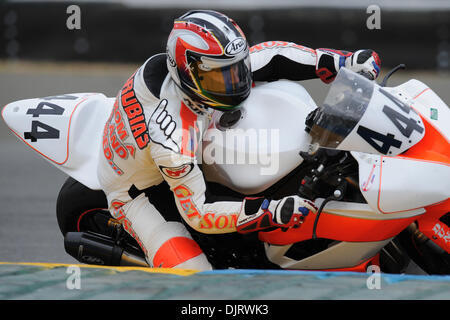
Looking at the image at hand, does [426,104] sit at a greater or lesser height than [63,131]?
greater

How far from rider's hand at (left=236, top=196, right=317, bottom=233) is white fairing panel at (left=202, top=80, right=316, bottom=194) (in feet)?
0.53

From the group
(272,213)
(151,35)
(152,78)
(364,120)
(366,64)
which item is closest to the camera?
(364,120)

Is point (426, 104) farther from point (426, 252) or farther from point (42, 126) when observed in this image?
point (42, 126)

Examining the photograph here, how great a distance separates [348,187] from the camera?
332 centimetres

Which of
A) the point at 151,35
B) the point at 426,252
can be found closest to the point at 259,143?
the point at 426,252

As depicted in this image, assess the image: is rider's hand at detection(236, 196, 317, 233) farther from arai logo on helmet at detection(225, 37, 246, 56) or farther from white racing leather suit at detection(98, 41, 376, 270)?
arai logo on helmet at detection(225, 37, 246, 56)

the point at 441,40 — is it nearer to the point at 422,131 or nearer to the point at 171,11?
the point at 171,11

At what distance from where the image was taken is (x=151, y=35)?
9.84 m

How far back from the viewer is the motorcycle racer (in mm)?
3396

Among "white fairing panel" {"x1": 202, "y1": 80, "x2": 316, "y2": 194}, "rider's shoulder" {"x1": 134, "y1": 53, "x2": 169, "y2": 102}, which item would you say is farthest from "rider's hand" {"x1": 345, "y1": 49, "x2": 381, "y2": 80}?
"rider's shoulder" {"x1": 134, "y1": 53, "x2": 169, "y2": 102}

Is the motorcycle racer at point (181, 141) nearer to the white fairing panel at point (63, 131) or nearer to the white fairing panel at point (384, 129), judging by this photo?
the white fairing panel at point (63, 131)

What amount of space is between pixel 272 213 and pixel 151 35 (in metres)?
6.89

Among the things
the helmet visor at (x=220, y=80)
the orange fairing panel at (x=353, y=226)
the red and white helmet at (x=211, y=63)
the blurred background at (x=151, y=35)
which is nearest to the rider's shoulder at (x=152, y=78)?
the red and white helmet at (x=211, y=63)
